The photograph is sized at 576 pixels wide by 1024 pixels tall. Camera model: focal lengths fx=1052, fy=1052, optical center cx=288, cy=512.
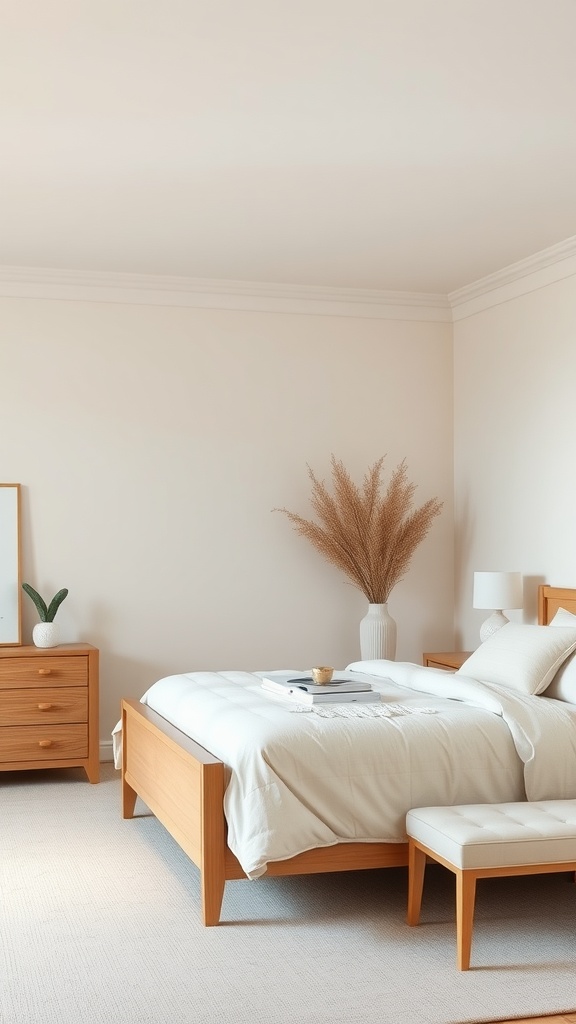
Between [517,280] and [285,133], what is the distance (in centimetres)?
237

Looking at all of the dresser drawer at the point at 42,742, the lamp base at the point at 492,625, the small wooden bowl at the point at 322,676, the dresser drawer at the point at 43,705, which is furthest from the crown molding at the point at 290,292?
the small wooden bowl at the point at 322,676

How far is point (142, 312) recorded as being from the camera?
6055mm

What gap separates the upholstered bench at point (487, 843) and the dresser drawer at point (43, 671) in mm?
2685

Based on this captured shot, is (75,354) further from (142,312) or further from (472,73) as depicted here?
(472,73)

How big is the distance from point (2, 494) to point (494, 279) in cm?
300

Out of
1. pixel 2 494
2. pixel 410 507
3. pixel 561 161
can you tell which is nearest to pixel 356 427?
pixel 410 507

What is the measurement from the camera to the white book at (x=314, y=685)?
3.86 meters

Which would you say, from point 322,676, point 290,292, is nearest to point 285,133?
point 322,676

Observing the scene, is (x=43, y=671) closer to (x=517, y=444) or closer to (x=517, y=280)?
(x=517, y=444)

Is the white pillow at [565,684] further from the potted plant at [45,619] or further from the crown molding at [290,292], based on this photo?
the potted plant at [45,619]

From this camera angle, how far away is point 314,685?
155 inches

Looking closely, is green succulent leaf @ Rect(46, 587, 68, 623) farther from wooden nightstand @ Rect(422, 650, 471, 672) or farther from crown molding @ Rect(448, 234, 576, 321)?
crown molding @ Rect(448, 234, 576, 321)

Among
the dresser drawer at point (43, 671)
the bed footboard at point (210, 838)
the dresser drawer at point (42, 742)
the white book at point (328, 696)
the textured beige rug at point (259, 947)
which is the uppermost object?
the white book at point (328, 696)

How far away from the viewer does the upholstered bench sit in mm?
2918
